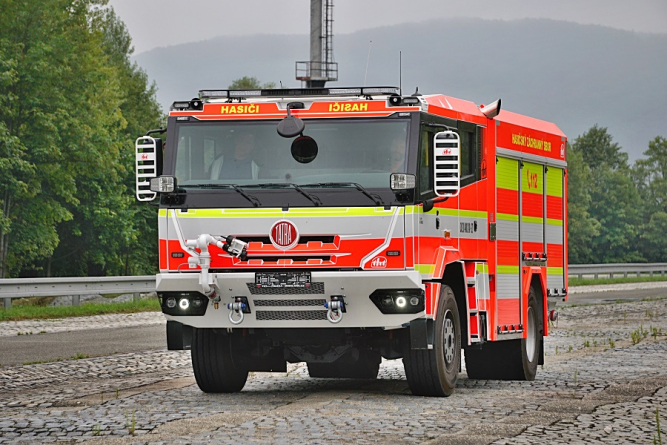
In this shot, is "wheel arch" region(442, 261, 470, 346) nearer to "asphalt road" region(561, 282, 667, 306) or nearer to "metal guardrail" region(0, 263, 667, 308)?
"metal guardrail" region(0, 263, 667, 308)

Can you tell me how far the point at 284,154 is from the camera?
11570 mm

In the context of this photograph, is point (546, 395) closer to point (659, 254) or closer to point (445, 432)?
point (445, 432)

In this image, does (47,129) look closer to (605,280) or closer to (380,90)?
(605,280)

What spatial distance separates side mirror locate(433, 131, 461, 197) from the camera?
1120 centimetres

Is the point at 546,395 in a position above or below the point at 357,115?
below

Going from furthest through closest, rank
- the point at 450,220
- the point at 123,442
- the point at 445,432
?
the point at 450,220, the point at 445,432, the point at 123,442

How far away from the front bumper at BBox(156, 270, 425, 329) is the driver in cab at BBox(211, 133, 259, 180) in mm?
932

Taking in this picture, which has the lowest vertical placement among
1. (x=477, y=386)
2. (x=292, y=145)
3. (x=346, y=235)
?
(x=477, y=386)

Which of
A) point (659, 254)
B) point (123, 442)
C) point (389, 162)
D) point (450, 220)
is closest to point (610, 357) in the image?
point (450, 220)

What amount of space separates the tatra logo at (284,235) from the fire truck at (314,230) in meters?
0.01

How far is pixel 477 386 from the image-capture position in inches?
526

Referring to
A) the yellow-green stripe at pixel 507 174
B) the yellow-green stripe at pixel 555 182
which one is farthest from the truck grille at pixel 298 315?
the yellow-green stripe at pixel 555 182

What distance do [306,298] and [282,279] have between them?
0.90 feet

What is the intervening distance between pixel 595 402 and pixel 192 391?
3918mm
